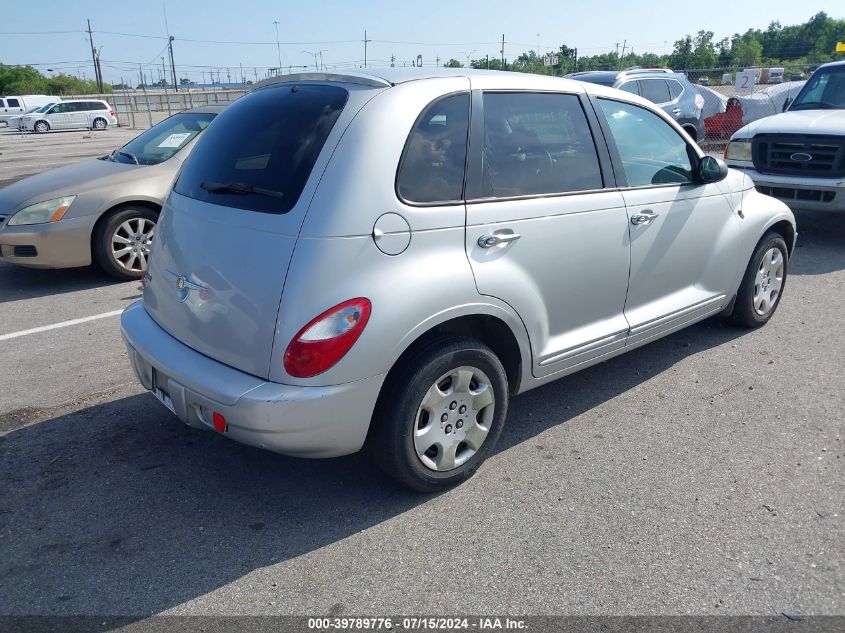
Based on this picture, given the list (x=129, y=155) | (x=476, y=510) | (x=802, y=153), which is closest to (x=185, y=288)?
(x=476, y=510)

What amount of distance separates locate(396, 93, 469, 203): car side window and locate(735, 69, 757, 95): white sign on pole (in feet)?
60.3

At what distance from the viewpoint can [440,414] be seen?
3.18 m

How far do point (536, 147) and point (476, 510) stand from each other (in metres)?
1.82

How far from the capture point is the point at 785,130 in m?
8.10

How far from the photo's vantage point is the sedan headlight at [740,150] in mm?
8523

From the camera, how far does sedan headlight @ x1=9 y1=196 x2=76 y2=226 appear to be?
6.35 metres

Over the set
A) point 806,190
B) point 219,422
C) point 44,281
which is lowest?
point 44,281

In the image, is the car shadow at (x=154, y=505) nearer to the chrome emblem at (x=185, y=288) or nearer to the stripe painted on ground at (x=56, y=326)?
the chrome emblem at (x=185, y=288)

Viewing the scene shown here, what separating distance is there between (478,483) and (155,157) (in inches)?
215

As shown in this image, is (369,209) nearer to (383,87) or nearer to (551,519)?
(383,87)

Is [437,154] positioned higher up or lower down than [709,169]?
higher up

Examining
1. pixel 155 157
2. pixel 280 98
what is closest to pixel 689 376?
pixel 280 98

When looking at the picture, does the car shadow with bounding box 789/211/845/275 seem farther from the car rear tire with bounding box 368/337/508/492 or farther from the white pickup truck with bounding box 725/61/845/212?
the car rear tire with bounding box 368/337/508/492

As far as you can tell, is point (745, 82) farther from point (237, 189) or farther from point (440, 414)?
point (237, 189)
